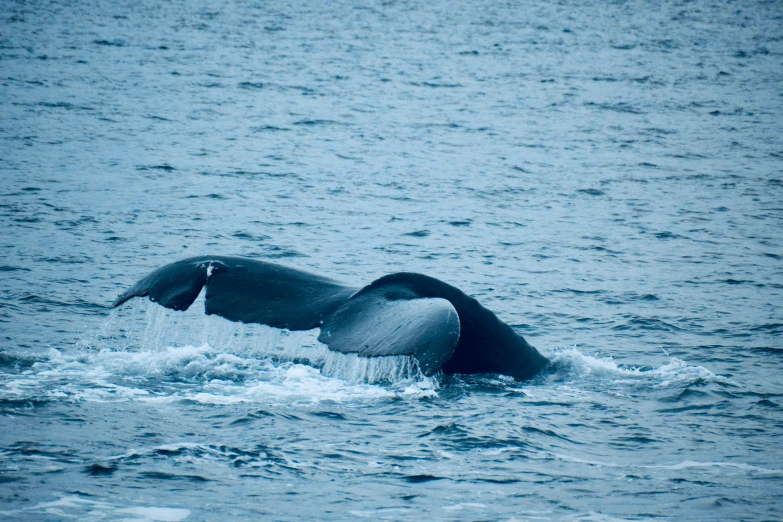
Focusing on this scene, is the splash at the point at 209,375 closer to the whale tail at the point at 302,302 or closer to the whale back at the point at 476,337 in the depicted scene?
the whale back at the point at 476,337

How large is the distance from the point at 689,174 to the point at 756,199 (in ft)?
8.27

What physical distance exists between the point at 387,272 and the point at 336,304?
7.55m

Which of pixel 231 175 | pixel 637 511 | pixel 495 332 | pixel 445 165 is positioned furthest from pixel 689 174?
pixel 637 511

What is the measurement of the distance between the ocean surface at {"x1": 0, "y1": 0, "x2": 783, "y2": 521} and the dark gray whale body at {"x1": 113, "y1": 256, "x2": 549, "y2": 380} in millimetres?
725

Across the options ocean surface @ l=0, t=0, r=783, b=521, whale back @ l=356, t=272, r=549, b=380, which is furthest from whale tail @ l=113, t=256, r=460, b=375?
ocean surface @ l=0, t=0, r=783, b=521

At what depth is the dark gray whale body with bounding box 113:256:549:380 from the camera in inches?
248

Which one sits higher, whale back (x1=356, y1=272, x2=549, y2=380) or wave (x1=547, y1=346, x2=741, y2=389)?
whale back (x1=356, y1=272, x2=549, y2=380)

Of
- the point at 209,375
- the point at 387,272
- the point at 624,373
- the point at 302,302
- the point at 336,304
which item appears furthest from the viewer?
the point at 387,272

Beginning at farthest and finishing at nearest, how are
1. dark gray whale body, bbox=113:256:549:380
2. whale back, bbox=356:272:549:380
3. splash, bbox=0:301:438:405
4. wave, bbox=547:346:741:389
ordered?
1. wave, bbox=547:346:741:389
2. splash, bbox=0:301:438:405
3. whale back, bbox=356:272:549:380
4. dark gray whale body, bbox=113:256:549:380

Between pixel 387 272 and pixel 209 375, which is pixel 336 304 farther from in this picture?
pixel 387 272

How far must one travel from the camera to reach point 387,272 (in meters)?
14.7

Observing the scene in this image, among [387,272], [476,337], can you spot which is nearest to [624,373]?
[476,337]

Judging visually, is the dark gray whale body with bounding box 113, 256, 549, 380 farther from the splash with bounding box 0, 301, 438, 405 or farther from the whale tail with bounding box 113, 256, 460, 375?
the splash with bounding box 0, 301, 438, 405

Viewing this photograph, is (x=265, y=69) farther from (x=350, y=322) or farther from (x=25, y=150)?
(x=350, y=322)
